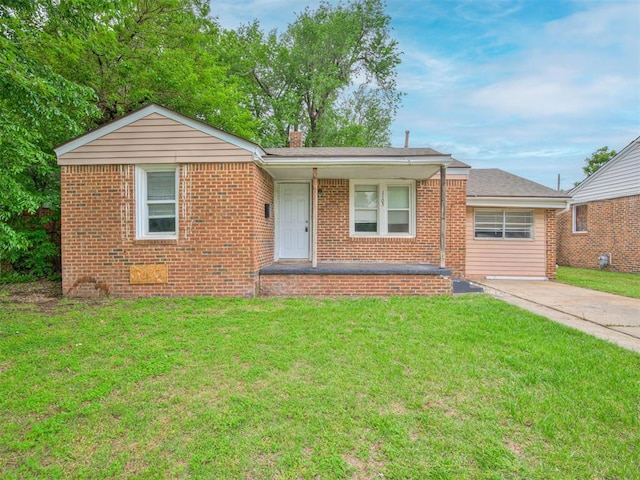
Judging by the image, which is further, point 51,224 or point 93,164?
point 51,224

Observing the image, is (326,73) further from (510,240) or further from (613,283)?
(613,283)

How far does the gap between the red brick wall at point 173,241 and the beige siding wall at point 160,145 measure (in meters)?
0.17

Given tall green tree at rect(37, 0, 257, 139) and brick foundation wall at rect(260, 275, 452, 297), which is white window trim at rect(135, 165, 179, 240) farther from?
tall green tree at rect(37, 0, 257, 139)

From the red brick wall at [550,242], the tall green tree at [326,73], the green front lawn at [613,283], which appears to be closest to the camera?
the green front lawn at [613,283]

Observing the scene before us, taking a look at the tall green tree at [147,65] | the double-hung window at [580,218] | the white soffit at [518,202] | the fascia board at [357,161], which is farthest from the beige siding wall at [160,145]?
the double-hung window at [580,218]

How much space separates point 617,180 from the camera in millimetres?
12508

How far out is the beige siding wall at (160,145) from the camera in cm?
650

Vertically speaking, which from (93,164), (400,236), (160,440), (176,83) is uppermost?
(176,83)

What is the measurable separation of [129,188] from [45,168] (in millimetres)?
2559

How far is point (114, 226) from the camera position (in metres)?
6.62

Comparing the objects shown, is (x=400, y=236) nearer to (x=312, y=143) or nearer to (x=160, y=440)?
(x=160, y=440)

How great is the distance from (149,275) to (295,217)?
12.5ft

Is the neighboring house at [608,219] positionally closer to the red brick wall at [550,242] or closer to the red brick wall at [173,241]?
the red brick wall at [550,242]

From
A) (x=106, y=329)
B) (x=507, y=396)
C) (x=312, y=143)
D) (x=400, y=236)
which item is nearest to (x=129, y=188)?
(x=106, y=329)
